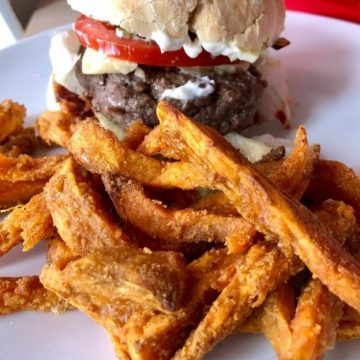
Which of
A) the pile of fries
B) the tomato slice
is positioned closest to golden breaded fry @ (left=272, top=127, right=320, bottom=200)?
the pile of fries

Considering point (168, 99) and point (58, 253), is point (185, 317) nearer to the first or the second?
point (58, 253)

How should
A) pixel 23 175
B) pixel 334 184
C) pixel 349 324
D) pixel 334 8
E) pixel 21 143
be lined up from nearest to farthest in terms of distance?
pixel 349 324 → pixel 334 184 → pixel 23 175 → pixel 21 143 → pixel 334 8

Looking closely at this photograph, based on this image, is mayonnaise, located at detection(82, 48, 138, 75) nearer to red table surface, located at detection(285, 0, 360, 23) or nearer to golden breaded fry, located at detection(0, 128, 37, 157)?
golden breaded fry, located at detection(0, 128, 37, 157)

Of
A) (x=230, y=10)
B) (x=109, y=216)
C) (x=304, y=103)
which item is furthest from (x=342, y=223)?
(x=304, y=103)

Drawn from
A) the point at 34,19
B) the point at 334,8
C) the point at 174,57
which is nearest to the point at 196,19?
the point at 174,57

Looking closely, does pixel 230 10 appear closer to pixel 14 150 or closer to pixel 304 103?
pixel 304 103

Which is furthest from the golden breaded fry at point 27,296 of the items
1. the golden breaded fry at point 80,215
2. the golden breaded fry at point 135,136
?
the golden breaded fry at point 135,136
